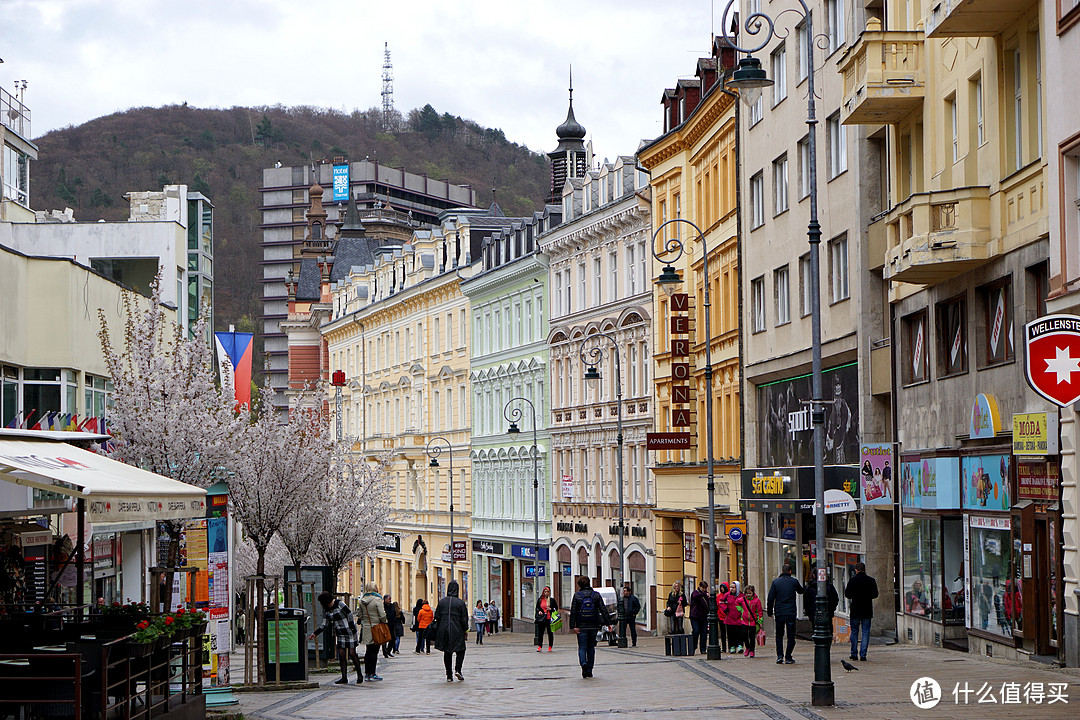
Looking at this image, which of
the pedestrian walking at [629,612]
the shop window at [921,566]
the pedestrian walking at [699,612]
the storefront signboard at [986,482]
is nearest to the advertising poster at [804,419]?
the shop window at [921,566]

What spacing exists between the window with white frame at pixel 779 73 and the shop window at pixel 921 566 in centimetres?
1370

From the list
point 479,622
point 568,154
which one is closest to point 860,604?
point 479,622

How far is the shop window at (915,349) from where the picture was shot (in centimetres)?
2936

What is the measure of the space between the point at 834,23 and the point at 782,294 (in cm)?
783

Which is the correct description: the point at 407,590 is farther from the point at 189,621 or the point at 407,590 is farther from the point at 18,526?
the point at 189,621

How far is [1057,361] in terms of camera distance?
48.4ft

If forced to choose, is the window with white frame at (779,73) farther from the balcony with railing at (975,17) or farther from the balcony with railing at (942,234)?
the balcony with railing at (975,17)

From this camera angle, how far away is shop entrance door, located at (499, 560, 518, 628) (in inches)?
2697

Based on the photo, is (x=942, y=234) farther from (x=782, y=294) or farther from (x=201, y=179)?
(x=201, y=179)

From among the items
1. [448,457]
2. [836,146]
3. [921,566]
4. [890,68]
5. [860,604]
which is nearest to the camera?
[860,604]

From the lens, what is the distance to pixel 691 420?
50.5m

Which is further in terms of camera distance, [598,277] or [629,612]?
[598,277]

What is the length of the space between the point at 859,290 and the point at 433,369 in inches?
1957

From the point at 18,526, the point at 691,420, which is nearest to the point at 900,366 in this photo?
the point at 18,526
